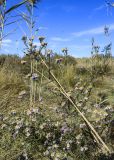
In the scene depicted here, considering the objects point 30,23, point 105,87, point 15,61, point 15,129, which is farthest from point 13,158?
point 15,61

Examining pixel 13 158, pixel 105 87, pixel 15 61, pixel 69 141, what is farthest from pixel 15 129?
pixel 15 61

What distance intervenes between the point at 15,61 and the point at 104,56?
10.3 ft

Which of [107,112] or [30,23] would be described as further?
[30,23]

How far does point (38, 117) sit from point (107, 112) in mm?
779

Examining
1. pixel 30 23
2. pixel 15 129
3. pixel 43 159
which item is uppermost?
pixel 30 23

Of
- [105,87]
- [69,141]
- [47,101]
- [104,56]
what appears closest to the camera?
[69,141]

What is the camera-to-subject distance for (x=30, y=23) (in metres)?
6.09

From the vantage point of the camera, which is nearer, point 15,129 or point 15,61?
point 15,129

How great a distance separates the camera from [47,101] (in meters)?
7.04

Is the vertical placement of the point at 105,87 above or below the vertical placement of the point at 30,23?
below

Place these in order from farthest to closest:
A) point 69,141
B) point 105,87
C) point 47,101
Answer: point 105,87 → point 47,101 → point 69,141

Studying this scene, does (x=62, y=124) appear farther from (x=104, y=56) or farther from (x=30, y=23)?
(x=104, y=56)

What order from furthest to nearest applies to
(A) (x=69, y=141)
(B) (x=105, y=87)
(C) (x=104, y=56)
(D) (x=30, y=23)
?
(C) (x=104, y=56) → (B) (x=105, y=87) → (D) (x=30, y=23) → (A) (x=69, y=141)

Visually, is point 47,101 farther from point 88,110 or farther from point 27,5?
point 88,110
